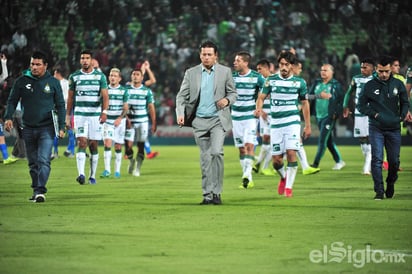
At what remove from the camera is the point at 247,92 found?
1919 cm

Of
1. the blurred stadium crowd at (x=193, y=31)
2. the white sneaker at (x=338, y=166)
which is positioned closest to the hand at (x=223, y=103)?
the white sneaker at (x=338, y=166)

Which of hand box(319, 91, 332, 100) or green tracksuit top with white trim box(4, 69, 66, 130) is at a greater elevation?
green tracksuit top with white trim box(4, 69, 66, 130)

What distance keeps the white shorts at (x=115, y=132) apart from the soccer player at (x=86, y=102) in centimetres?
203

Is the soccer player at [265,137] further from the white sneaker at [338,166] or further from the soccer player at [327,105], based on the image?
the white sneaker at [338,166]

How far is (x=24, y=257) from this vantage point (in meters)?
9.23

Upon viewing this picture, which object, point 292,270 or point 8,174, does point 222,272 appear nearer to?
point 292,270

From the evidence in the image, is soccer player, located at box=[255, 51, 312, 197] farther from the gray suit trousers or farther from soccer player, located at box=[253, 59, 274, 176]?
soccer player, located at box=[253, 59, 274, 176]

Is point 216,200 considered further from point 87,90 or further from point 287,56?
point 87,90

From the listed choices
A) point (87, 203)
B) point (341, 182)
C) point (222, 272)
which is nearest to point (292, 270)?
point (222, 272)

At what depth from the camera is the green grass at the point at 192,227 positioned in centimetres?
885

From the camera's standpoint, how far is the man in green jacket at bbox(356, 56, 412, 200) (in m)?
15.2

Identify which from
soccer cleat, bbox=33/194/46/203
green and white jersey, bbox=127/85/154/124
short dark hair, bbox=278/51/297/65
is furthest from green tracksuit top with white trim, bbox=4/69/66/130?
green and white jersey, bbox=127/85/154/124

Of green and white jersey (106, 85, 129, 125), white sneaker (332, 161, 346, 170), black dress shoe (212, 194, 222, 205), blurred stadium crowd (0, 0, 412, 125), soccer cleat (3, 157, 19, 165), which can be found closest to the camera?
black dress shoe (212, 194, 222, 205)

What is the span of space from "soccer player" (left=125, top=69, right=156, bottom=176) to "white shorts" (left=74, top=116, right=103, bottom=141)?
2.74 m
